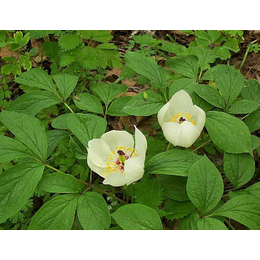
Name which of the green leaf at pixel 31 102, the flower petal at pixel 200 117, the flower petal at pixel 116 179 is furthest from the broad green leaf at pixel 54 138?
the flower petal at pixel 200 117

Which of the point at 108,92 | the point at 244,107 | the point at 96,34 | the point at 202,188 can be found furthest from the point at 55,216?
the point at 96,34

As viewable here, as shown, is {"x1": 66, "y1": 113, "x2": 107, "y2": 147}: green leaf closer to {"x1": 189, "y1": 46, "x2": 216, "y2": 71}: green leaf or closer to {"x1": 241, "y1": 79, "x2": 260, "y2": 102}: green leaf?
{"x1": 189, "y1": 46, "x2": 216, "y2": 71}: green leaf

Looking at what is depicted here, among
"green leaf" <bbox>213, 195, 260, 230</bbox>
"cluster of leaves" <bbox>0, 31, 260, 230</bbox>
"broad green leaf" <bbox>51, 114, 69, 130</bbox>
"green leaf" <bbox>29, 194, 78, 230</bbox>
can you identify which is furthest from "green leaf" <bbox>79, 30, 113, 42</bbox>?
"green leaf" <bbox>213, 195, 260, 230</bbox>

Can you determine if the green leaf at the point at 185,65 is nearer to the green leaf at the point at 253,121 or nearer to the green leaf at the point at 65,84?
the green leaf at the point at 253,121

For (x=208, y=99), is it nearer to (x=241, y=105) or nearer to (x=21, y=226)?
(x=241, y=105)

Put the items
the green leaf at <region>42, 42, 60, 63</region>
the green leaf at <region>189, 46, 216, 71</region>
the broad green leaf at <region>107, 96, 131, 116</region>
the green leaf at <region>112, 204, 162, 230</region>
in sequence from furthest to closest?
the green leaf at <region>42, 42, 60, 63</region>, the green leaf at <region>189, 46, 216, 71</region>, the broad green leaf at <region>107, 96, 131, 116</region>, the green leaf at <region>112, 204, 162, 230</region>

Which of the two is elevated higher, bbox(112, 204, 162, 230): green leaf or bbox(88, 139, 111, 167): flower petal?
bbox(88, 139, 111, 167): flower petal

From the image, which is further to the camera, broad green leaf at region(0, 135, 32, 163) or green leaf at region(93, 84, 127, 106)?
green leaf at region(93, 84, 127, 106)

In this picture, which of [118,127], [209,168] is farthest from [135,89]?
[209,168]
